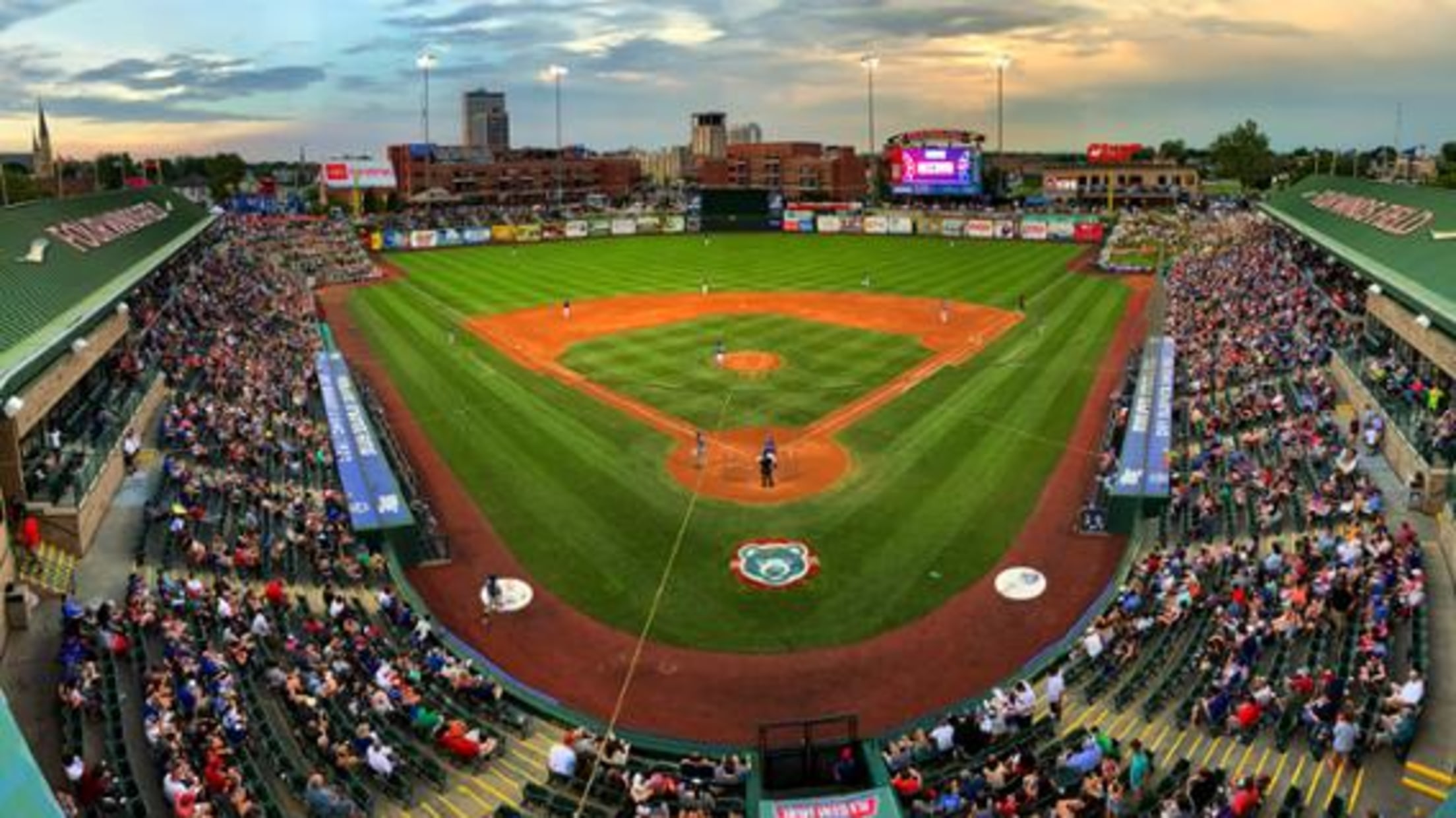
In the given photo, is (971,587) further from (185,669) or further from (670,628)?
(185,669)

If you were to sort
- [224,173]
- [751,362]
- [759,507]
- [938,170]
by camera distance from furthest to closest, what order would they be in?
[224,173]
[938,170]
[751,362]
[759,507]

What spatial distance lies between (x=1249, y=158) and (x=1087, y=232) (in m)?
83.3

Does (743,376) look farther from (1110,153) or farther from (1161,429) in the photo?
(1110,153)

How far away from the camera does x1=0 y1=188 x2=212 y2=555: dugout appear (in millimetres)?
22203

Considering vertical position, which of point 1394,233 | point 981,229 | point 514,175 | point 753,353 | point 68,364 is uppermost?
point 514,175

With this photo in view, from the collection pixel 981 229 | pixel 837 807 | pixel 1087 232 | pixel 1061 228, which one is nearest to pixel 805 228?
pixel 981 229

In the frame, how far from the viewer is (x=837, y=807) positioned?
14344mm

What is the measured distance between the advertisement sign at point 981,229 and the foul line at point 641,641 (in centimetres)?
6957

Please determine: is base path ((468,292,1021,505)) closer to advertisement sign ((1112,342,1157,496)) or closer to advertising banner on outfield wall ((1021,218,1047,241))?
advertisement sign ((1112,342,1157,496))

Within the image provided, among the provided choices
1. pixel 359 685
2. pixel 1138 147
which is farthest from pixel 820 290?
pixel 1138 147

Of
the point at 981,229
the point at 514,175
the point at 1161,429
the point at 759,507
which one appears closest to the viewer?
the point at 759,507

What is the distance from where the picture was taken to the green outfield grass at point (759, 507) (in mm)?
22938

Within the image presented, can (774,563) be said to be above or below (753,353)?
below

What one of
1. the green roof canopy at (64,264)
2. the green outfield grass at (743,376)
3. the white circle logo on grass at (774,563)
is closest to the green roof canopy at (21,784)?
the green roof canopy at (64,264)
